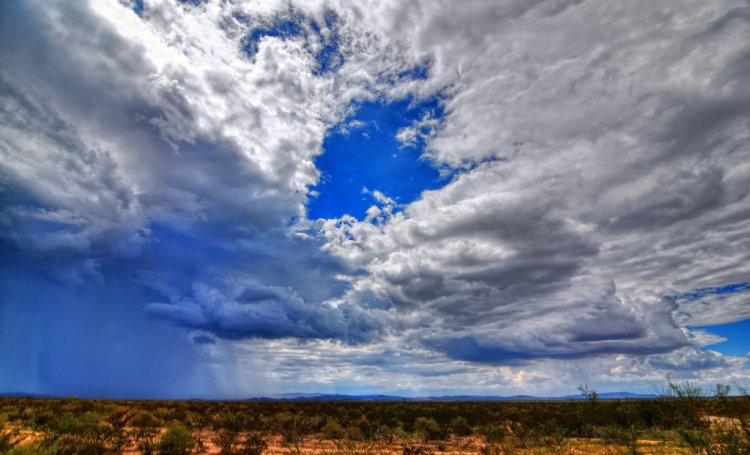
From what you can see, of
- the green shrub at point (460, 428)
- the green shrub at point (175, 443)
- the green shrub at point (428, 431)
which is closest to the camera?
the green shrub at point (175, 443)

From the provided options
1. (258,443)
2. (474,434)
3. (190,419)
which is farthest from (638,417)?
(190,419)

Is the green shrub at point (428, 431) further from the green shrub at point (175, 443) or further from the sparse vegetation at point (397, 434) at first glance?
the green shrub at point (175, 443)

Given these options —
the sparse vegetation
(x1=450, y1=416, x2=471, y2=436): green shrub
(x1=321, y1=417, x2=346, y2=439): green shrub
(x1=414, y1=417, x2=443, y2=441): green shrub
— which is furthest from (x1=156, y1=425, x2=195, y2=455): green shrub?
(x1=450, y1=416, x2=471, y2=436): green shrub

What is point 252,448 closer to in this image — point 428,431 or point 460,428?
point 428,431

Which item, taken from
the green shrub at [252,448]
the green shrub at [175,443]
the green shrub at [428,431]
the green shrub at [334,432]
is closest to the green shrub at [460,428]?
the green shrub at [428,431]

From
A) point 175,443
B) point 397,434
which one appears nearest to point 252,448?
point 175,443

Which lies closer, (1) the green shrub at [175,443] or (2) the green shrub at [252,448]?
(2) the green shrub at [252,448]

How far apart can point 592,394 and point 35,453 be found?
95.9ft

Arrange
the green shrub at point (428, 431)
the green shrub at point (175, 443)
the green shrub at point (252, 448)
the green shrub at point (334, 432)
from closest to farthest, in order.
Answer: the green shrub at point (252, 448) < the green shrub at point (175, 443) < the green shrub at point (334, 432) < the green shrub at point (428, 431)

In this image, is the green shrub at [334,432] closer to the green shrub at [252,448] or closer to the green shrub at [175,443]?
the green shrub at [252,448]

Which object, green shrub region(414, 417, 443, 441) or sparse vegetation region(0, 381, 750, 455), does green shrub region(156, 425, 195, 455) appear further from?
green shrub region(414, 417, 443, 441)

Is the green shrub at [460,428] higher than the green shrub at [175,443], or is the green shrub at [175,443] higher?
the green shrub at [175,443]

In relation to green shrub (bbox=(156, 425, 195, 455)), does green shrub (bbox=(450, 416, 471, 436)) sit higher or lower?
lower

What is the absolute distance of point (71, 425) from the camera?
19.5 m
